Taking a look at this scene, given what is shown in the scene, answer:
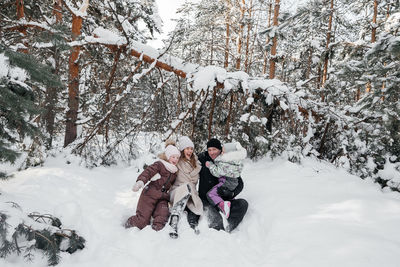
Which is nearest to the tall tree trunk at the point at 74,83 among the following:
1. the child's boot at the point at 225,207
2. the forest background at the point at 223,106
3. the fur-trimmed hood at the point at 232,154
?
the forest background at the point at 223,106

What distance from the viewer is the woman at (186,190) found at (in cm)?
337

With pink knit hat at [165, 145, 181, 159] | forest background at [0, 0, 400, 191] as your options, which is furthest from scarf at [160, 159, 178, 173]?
forest background at [0, 0, 400, 191]

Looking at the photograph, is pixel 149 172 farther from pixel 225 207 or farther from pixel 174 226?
pixel 225 207

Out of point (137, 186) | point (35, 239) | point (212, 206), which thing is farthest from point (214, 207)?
point (35, 239)

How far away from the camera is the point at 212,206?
372cm

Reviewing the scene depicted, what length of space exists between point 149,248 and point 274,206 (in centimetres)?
173

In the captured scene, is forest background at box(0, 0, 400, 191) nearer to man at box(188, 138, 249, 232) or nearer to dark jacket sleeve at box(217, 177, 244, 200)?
man at box(188, 138, 249, 232)

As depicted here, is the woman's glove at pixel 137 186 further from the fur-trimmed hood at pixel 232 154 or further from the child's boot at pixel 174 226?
the fur-trimmed hood at pixel 232 154

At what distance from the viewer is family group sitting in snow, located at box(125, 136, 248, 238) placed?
3.41 m

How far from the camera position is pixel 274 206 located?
3.43 meters

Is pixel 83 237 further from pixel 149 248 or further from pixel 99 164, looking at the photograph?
pixel 99 164

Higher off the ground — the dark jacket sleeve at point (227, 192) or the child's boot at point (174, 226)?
the dark jacket sleeve at point (227, 192)

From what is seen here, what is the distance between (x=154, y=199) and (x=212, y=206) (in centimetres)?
86

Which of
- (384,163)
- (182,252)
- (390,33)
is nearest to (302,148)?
(384,163)
